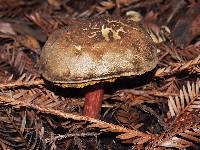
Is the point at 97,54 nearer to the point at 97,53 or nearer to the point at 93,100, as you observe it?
the point at 97,53

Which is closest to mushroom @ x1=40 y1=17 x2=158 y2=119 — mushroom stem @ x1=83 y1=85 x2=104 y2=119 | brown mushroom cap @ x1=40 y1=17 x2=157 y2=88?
brown mushroom cap @ x1=40 y1=17 x2=157 y2=88

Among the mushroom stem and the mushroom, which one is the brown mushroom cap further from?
the mushroom stem

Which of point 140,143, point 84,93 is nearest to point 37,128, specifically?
point 84,93

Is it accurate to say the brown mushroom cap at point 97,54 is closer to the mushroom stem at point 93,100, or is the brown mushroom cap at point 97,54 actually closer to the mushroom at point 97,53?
the mushroom at point 97,53

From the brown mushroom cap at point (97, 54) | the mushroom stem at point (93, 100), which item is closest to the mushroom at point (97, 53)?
the brown mushroom cap at point (97, 54)

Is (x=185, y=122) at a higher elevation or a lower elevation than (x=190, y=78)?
lower

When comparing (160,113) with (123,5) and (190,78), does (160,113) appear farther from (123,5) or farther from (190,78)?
(123,5)

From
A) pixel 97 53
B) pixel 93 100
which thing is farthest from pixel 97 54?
pixel 93 100

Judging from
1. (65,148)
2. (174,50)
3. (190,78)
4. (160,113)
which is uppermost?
(174,50)
